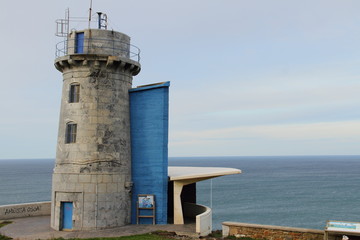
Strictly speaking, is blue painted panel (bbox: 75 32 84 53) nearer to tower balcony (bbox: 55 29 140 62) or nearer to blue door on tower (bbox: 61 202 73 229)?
tower balcony (bbox: 55 29 140 62)

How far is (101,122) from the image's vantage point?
2333 centimetres

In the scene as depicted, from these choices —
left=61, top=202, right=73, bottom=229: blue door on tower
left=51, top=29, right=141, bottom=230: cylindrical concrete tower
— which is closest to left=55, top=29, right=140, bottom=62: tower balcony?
left=51, top=29, right=141, bottom=230: cylindrical concrete tower

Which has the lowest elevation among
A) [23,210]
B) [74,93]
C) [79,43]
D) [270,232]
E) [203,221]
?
[270,232]

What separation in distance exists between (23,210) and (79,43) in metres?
13.1

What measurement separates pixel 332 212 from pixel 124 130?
1825 inches

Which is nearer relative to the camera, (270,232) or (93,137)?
(270,232)

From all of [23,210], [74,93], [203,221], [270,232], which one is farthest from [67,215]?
[270,232]

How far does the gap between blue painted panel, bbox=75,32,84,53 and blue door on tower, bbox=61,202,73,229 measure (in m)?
10.1

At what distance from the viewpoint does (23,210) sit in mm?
26703

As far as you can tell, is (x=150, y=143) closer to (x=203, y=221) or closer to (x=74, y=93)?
(x=74, y=93)

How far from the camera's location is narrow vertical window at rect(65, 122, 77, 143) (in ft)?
76.8

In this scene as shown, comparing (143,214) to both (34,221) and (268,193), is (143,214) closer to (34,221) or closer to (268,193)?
(34,221)

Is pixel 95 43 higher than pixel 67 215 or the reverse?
higher

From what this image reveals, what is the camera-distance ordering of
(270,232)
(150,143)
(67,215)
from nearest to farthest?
1. (270,232)
2. (67,215)
3. (150,143)
